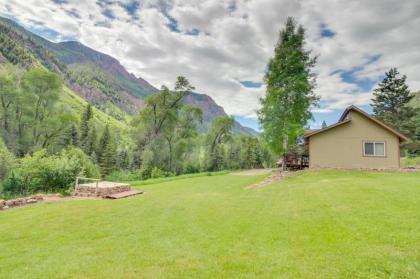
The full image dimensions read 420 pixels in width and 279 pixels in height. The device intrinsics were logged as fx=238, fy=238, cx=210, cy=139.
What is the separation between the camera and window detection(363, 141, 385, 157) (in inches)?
725

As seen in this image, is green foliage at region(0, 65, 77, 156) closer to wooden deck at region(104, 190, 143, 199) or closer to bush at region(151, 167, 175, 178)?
bush at region(151, 167, 175, 178)

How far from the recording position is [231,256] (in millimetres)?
4551

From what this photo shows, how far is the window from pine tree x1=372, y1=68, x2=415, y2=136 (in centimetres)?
2141

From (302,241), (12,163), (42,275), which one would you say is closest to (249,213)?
(302,241)

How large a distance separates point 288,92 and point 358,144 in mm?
6788

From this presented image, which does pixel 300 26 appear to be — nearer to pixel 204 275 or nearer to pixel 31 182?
pixel 204 275

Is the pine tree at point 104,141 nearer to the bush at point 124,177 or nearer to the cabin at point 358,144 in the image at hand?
the bush at point 124,177

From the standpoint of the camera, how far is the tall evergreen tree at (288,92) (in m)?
19.2

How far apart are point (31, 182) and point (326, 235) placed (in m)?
17.8

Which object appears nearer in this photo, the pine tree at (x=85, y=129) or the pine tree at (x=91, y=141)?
the pine tree at (x=85, y=129)

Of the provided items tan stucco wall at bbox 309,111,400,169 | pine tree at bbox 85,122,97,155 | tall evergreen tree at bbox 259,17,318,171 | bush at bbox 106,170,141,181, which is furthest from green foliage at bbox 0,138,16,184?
tan stucco wall at bbox 309,111,400,169

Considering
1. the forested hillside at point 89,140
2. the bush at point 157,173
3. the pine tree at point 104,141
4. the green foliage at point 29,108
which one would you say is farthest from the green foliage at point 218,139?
the green foliage at point 29,108

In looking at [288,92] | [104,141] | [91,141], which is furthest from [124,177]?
[288,92]

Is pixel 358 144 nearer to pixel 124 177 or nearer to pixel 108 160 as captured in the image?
pixel 124 177
